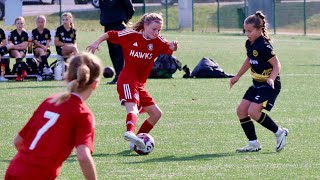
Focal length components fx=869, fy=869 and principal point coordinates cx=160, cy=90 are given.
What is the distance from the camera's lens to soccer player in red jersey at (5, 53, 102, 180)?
190 inches

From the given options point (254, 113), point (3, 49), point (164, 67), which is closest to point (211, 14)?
point (164, 67)

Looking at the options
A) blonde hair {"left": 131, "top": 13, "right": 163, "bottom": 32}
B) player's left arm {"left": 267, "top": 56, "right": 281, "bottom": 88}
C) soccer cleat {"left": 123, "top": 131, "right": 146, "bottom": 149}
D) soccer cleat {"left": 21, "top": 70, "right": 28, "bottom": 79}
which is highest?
blonde hair {"left": 131, "top": 13, "right": 163, "bottom": 32}

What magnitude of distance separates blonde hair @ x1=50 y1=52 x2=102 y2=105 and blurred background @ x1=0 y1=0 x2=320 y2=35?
31.7 metres

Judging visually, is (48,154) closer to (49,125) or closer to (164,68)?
(49,125)

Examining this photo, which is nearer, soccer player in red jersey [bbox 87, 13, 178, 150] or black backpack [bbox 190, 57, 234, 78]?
soccer player in red jersey [bbox 87, 13, 178, 150]

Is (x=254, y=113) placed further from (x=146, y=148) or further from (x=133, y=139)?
(x=133, y=139)

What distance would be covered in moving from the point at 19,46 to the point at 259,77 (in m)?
9.32

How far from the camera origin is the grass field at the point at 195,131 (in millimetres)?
8141

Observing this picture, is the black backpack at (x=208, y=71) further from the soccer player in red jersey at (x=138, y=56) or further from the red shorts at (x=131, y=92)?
the red shorts at (x=131, y=92)

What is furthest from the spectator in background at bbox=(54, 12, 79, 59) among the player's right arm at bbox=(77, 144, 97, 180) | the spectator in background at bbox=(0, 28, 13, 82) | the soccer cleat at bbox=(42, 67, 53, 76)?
the player's right arm at bbox=(77, 144, 97, 180)

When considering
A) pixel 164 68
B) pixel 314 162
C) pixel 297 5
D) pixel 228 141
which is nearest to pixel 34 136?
pixel 314 162

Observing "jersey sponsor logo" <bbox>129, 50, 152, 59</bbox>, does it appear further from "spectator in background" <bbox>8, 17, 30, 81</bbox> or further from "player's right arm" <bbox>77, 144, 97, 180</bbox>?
"spectator in background" <bbox>8, 17, 30, 81</bbox>

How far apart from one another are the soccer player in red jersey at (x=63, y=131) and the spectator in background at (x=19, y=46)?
12952mm

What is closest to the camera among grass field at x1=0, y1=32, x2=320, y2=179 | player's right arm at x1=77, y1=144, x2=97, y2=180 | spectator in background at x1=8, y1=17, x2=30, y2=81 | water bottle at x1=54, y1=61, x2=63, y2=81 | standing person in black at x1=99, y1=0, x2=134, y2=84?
player's right arm at x1=77, y1=144, x2=97, y2=180
